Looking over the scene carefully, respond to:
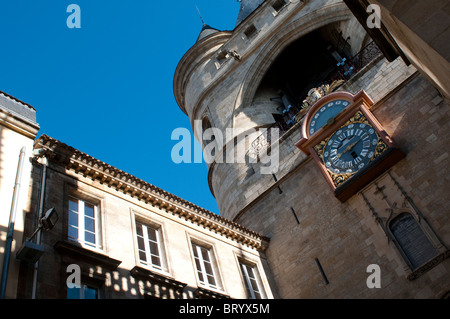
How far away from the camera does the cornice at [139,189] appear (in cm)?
1135

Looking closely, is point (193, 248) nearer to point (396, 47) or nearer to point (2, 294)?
point (2, 294)

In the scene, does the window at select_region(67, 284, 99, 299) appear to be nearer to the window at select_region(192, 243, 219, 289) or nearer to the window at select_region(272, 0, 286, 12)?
the window at select_region(192, 243, 219, 289)

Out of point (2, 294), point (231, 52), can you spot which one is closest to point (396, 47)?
point (2, 294)

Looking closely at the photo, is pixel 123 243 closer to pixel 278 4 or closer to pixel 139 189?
pixel 139 189

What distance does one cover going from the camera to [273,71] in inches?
986

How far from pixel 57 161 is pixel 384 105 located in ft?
33.5

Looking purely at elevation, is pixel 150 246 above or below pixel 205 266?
above

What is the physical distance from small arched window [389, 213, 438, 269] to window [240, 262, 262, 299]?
420 centimetres

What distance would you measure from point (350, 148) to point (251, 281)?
5112mm

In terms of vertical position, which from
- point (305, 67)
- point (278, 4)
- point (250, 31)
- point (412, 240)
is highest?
point (278, 4)

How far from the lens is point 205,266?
43.5 feet

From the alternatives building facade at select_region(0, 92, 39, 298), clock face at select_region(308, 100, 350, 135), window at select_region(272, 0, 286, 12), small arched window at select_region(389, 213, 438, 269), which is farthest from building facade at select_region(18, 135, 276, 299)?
window at select_region(272, 0, 286, 12)

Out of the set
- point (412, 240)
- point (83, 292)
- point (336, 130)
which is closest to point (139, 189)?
point (83, 292)

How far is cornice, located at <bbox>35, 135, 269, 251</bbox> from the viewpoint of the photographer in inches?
447
